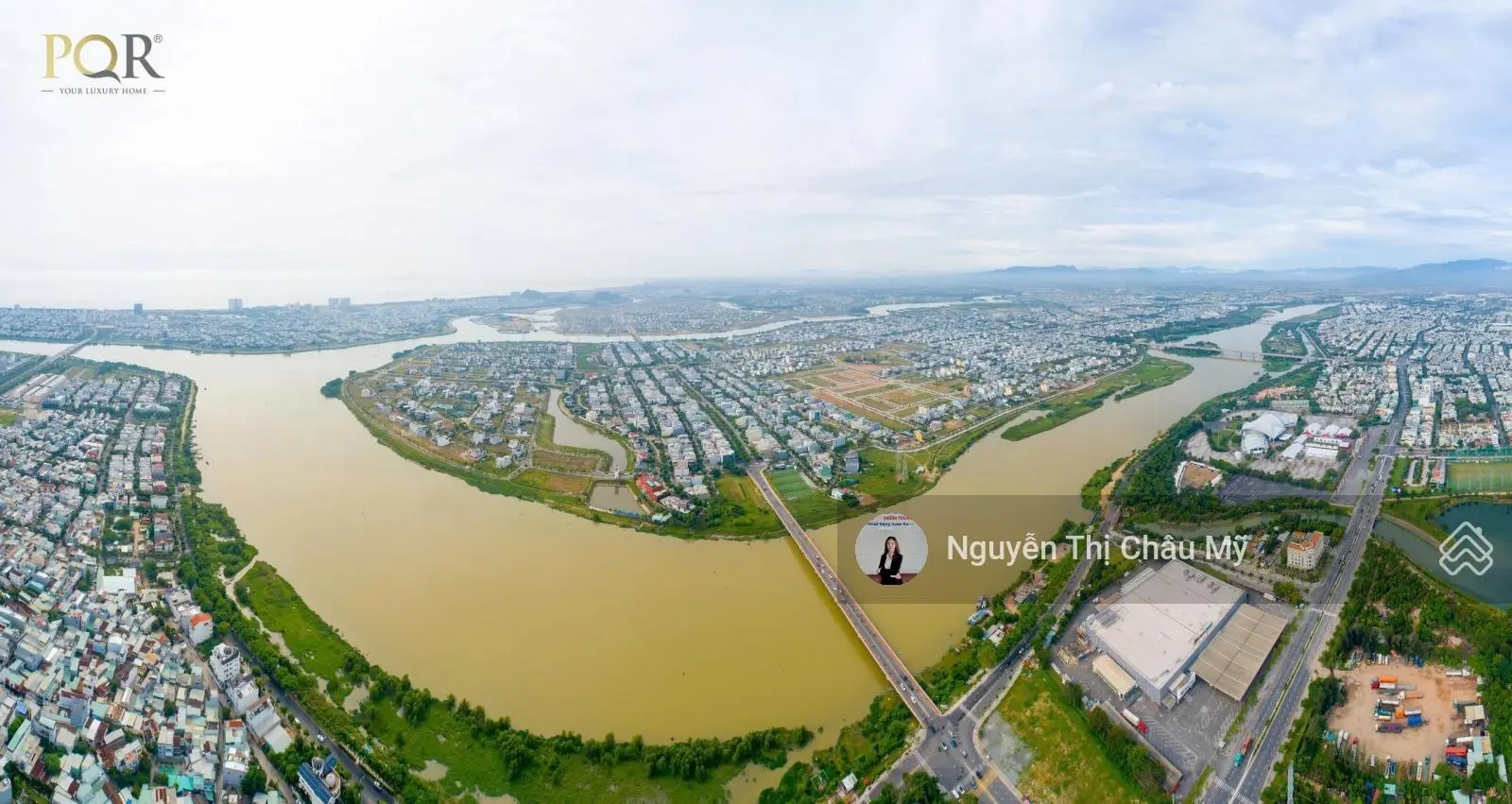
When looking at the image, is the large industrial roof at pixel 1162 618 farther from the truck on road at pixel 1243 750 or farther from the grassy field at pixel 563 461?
the grassy field at pixel 563 461

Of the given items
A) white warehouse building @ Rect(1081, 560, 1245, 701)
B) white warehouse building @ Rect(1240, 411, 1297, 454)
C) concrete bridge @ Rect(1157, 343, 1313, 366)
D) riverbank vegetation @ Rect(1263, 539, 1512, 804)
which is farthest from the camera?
concrete bridge @ Rect(1157, 343, 1313, 366)

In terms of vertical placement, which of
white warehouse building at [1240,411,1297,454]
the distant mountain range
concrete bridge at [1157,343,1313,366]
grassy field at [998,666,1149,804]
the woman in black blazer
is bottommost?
grassy field at [998,666,1149,804]

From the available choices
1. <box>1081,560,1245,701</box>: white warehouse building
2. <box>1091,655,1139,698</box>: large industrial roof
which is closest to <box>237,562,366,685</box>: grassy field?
<box>1091,655,1139,698</box>: large industrial roof

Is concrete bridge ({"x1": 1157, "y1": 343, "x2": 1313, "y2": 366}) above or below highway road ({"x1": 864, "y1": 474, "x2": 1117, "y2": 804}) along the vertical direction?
above

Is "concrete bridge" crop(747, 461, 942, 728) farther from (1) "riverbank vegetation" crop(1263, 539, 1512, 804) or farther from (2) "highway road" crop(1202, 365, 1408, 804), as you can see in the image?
(1) "riverbank vegetation" crop(1263, 539, 1512, 804)

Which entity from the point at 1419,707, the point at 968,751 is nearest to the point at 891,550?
the point at 968,751

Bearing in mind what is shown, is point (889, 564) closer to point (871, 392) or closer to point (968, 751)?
point (968, 751)

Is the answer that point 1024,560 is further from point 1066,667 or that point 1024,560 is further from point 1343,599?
point 1343,599
